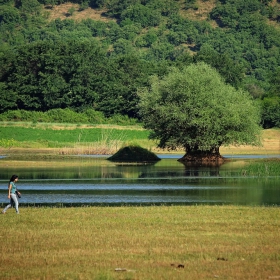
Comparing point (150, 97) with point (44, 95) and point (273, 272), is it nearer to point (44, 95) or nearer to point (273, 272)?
point (273, 272)

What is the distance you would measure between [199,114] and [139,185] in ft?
76.9

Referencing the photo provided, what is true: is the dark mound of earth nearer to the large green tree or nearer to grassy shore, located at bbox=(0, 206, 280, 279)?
the large green tree

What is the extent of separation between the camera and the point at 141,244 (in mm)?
20234

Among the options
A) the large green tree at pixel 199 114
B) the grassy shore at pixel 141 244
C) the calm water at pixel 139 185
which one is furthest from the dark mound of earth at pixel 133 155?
the grassy shore at pixel 141 244

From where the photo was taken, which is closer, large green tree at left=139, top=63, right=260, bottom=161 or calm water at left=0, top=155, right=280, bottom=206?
calm water at left=0, top=155, right=280, bottom=206

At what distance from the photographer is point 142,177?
159ft

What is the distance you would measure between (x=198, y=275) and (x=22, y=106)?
115068 millimetres

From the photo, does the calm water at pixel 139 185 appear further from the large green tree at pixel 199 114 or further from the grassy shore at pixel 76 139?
the grassy shore at pixel 76 139

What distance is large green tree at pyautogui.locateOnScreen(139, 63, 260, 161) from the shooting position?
64.8m

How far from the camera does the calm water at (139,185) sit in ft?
110

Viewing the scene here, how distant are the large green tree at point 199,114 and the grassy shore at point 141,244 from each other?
123 feet

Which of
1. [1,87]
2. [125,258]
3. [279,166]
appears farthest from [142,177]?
[1,87]

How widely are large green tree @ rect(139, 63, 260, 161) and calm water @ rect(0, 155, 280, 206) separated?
4.79 meters

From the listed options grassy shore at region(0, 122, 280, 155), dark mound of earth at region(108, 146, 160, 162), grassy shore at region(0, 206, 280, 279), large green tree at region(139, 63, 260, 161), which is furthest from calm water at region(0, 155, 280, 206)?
grassy shore at region(0, 122, 280, 155)
